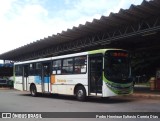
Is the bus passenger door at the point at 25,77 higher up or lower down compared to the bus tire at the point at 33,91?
higher up

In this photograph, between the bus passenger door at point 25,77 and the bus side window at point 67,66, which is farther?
the bus passenger door at point 25,77

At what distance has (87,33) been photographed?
24531 millimetres

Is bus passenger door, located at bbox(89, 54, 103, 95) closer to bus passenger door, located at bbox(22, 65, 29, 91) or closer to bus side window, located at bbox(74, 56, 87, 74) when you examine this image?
bus side window, located at bbox(74, 56, 87, 74)

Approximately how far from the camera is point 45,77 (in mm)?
21531

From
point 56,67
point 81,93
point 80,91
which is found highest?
point 56,67

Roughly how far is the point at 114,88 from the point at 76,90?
2898mm

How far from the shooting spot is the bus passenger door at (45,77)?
2120 centimetres

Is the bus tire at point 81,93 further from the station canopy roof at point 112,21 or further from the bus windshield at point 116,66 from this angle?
the station canopy roof at point 112,21

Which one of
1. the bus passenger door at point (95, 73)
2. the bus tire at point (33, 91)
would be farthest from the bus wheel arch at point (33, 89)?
the bus passenger door at point (95, 73)

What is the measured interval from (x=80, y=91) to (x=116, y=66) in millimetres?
2625

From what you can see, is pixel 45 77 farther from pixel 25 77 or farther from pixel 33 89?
pixel 25 77

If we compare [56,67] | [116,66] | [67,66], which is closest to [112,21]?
[67,66]

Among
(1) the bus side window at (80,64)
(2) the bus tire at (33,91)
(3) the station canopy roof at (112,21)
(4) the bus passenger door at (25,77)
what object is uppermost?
(3) the station canopy roof at (112,21)

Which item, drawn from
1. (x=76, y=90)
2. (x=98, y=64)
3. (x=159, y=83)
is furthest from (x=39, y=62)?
(x=159, y=83)
